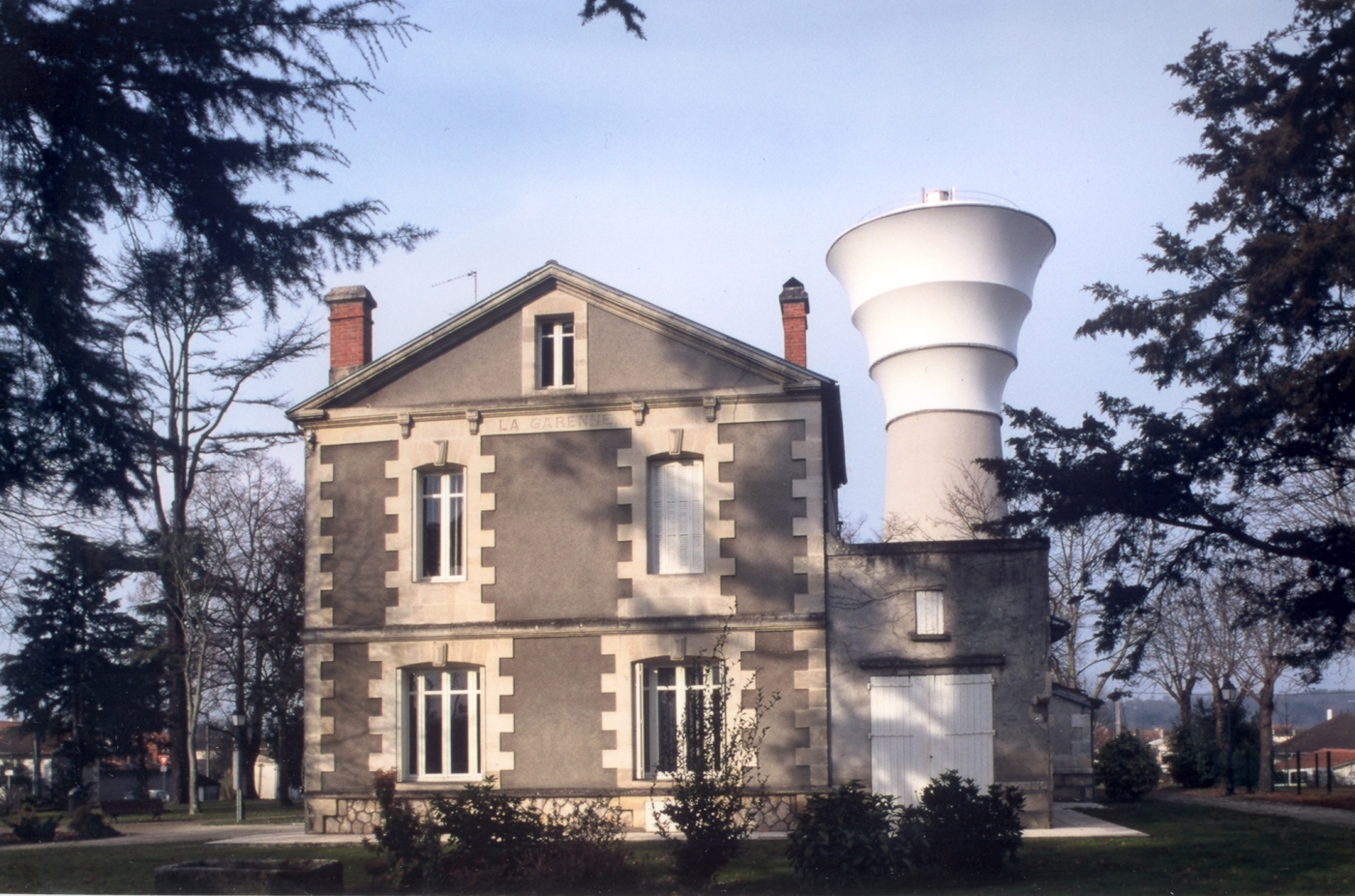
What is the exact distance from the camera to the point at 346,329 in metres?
21.6

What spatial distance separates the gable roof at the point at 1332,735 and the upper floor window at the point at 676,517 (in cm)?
6415

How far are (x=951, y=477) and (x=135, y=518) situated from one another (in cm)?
2502

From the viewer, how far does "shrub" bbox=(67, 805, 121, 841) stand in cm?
2312

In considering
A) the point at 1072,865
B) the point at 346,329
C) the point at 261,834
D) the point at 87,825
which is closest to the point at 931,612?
the point at 1072,865

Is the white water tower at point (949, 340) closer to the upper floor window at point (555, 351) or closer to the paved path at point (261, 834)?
the paved path at point (261, 834)

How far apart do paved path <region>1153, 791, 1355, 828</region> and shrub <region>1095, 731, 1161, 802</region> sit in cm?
93

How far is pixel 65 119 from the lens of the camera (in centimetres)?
943

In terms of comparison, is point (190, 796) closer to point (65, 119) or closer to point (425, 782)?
point (425, 782)

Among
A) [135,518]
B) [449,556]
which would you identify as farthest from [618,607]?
[135,518]

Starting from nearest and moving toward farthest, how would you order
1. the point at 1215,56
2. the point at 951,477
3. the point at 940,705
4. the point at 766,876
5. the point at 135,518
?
the point at 135,518
the point at 766,876
the point at 1215,56
the point at 940,705
the point at 951,477

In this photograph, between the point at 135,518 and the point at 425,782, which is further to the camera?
the point at 425,782

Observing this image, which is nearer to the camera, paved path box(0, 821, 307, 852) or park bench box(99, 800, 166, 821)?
paved path box(0, 821, 307, 852)

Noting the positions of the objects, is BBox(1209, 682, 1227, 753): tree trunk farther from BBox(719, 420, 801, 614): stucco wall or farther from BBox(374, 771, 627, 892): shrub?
BBox(374, 771, 627, 892): shrub

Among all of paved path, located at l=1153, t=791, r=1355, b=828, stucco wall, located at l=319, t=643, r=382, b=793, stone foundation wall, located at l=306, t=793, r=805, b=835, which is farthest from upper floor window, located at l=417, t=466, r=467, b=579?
paved path, located at l=1153, t=791, r=1355, b=828
